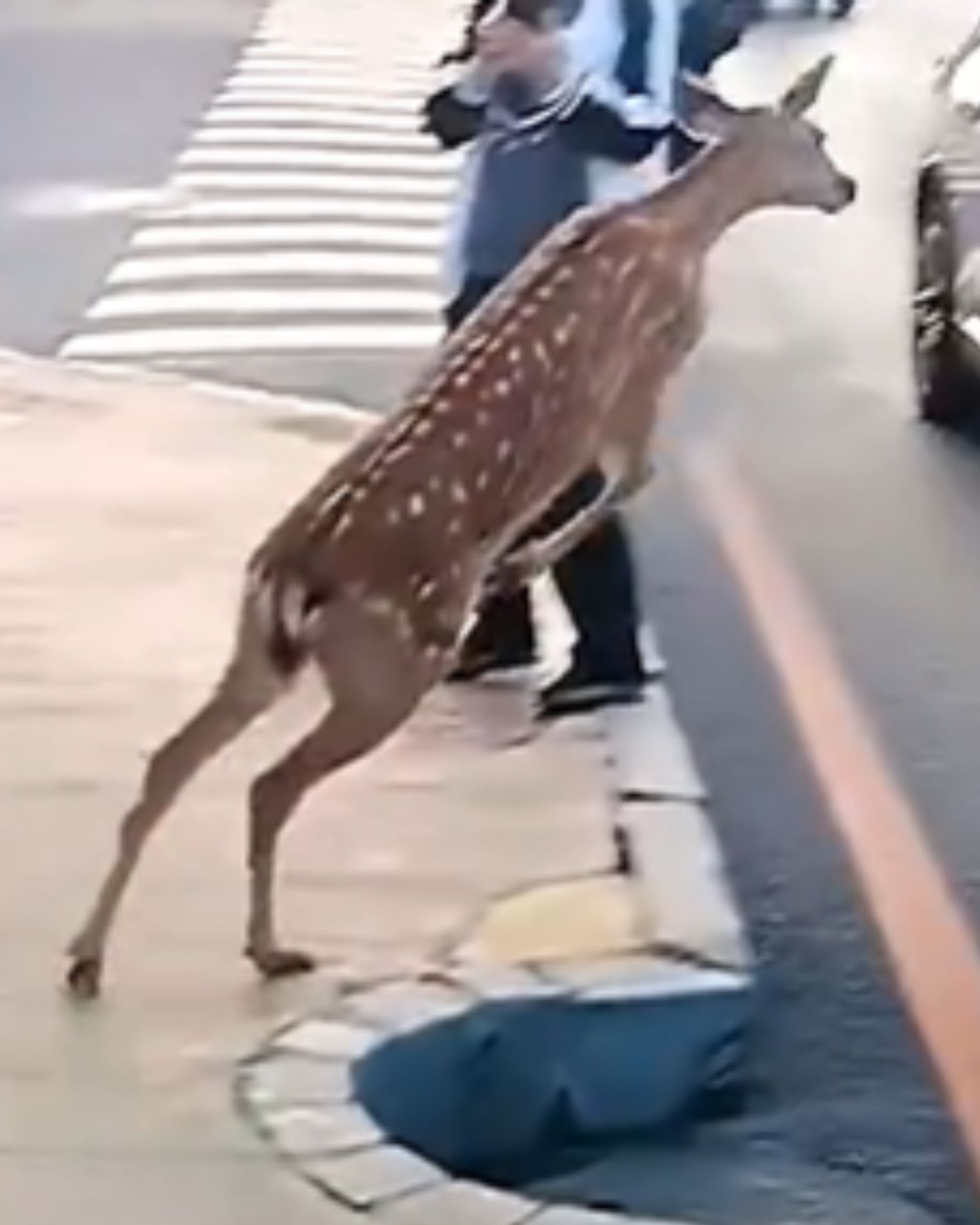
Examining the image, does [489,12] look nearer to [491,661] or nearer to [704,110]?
[704,110]

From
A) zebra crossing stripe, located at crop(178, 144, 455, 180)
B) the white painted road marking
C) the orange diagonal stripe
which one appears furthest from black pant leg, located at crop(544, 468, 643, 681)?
zebra crossing stripe, located at crop(178, 144, 455, 180)

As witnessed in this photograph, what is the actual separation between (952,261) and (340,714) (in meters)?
6.68

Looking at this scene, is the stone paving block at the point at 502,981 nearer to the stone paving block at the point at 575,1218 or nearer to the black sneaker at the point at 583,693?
the stone paving block at the point at 575,1218

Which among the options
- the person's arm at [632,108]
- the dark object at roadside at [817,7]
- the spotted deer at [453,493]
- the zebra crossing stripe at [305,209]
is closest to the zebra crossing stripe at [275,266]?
the zebra crossing stripe at [305,209]

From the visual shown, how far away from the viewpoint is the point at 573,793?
871cm

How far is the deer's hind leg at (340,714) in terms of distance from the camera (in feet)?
23.7

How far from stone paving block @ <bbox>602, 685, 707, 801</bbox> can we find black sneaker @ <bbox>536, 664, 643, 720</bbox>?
39 mm

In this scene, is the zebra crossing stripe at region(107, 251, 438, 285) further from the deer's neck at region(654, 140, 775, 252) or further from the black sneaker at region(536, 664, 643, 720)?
the deer's neck at region(654, 140, 775, 252)

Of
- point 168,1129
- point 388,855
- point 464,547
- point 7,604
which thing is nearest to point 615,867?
point 388,855

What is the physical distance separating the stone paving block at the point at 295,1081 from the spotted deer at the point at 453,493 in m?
0.53

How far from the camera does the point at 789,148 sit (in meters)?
8.24

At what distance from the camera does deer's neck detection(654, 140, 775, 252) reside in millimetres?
8055

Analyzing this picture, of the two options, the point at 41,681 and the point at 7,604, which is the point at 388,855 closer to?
the point at 41,681

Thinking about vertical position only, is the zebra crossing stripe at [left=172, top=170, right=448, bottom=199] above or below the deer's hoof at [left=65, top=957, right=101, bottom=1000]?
below
